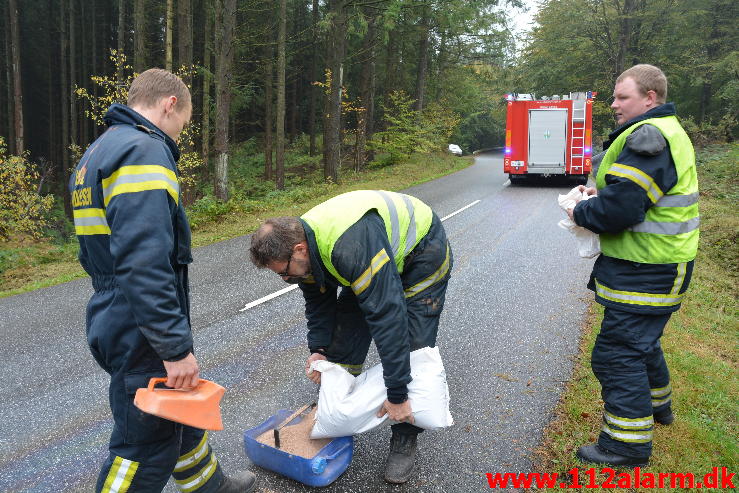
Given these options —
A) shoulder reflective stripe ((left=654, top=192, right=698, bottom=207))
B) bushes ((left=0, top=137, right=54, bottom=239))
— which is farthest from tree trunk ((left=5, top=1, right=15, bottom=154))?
shoulder reflective stripe ((left=654, top=192, right=698, bottom=207))

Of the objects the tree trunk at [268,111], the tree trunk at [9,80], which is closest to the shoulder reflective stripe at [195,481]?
the tree trunk at [268,111]

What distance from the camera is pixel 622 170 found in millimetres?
2949

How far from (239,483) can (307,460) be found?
39 cm

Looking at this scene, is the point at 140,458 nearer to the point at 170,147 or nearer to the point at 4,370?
the point at 170,147

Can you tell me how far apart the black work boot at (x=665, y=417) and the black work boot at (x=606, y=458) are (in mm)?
484

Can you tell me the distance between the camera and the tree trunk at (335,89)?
53.4ft

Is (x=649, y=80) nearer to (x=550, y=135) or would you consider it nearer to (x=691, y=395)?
(x=691, y=395)

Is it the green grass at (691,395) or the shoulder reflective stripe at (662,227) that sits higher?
the shoulder reflective stripe at (662,227)

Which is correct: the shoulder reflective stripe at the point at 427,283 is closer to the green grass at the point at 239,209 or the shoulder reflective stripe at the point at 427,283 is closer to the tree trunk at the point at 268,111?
the green grass at the point at 239,209

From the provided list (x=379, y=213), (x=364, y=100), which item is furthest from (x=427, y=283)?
(x=364, y=100)

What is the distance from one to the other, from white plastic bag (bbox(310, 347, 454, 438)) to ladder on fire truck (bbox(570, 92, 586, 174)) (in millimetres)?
15632

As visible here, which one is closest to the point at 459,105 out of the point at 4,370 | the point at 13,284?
the point at 13,284

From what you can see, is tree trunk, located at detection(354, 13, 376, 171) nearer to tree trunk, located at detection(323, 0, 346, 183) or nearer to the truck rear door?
tree trunk, located at detection(323, 0, 346, 183)

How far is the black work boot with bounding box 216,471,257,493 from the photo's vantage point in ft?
8.94
